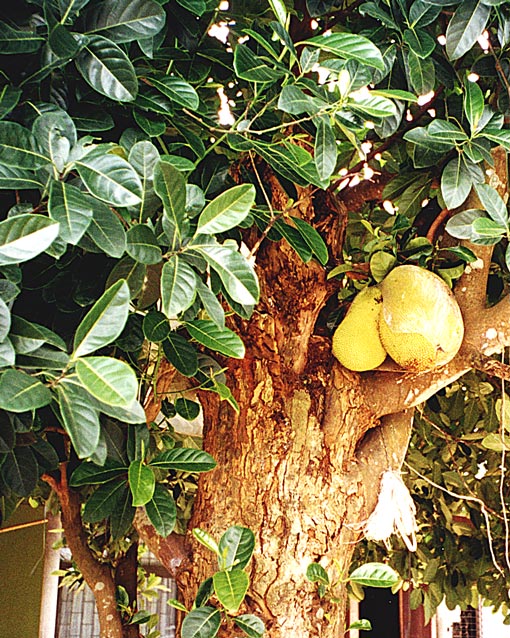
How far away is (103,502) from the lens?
1039mm

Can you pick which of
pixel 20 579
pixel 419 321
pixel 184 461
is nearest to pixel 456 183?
pixel 419 321

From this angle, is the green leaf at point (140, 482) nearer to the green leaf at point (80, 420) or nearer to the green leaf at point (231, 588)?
the green leaf at point (231, 588)

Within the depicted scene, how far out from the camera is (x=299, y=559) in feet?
3.94

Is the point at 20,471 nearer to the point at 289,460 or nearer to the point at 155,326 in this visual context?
the point at 155,326

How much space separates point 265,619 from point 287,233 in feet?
1.90

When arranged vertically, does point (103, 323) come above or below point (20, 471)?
above

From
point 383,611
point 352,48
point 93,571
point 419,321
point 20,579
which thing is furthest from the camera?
point 383,611

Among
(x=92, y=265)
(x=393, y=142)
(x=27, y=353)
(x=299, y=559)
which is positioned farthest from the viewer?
(x=393, y=142)

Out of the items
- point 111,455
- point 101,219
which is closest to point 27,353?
point 101,219

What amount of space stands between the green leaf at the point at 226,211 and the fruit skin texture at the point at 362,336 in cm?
55

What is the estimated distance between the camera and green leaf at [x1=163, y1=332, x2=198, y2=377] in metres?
0.94

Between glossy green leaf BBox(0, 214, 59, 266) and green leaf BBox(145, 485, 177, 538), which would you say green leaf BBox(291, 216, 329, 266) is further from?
glossy green leaf BBox(0, 214, 59, 266)

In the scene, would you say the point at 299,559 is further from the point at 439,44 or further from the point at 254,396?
the point at 439,44

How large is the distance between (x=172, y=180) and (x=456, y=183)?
562mm
